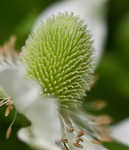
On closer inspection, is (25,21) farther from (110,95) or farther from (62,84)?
(62,84)

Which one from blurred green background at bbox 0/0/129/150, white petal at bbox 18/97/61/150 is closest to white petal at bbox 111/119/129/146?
blurred green background at bbox 0/0/129/150

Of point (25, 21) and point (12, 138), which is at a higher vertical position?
point (25, 21)

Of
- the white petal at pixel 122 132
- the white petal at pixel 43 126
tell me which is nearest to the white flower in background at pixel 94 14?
the white petal at pixel 122 132

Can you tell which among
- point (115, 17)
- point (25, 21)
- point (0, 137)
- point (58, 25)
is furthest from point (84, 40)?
point (115, 17)

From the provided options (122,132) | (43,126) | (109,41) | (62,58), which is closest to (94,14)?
(109,41)

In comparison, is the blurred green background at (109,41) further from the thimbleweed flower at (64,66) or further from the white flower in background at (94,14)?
the thimbleweed flower at (64,66)

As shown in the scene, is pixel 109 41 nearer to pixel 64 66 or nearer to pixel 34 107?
pixel 64 66
